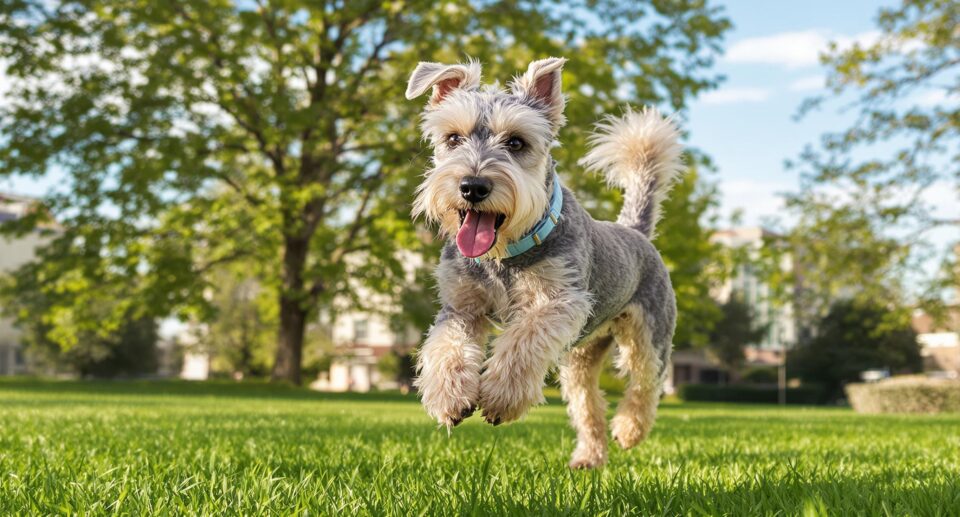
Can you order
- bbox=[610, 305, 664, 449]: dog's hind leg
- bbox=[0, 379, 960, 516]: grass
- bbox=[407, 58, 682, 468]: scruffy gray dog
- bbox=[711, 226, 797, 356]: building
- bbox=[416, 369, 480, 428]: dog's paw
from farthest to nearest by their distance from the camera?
bbox=[711, 226, 797, 356]: building < bbox=[610, 305, 664, 449]: dog's hind leg < bbox=[407, 58, 682, 468]: scruffy gray dog < bbox=[416, 369, 480, 428]: dog's paw < bbox=[0, 379, 960, 516]: grass

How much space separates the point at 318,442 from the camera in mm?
5727

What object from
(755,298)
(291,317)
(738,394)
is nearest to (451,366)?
(291,317)

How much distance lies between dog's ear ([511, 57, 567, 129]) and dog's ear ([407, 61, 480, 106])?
0.73 feet

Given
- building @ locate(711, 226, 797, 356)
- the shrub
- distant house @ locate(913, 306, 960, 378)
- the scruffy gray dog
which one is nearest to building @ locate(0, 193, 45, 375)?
building @ locate(711, 226, 797, 356)

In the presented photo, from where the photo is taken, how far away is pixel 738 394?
1662 inches

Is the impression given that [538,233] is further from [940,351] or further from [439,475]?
[940,351]

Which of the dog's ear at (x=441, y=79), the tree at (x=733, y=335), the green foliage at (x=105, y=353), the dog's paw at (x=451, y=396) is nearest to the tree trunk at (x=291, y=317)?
the dog's ear at (x=441, y=79)

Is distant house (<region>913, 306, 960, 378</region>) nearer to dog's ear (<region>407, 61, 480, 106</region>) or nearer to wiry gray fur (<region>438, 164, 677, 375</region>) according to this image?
wiry gray fur (<region>438, 164, 677, 375</region>)

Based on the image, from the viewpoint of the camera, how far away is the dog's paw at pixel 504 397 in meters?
3.18

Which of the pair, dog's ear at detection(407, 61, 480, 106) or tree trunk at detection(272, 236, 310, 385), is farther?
tree trunk at detection(272, 236, 310, 385)

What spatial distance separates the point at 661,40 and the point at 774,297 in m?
7.82

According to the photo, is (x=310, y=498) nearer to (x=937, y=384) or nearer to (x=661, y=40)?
(x=661, y=40)

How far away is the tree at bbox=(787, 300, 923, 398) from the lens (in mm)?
50281

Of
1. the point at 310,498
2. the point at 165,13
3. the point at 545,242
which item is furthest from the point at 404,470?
the point at 165,13
